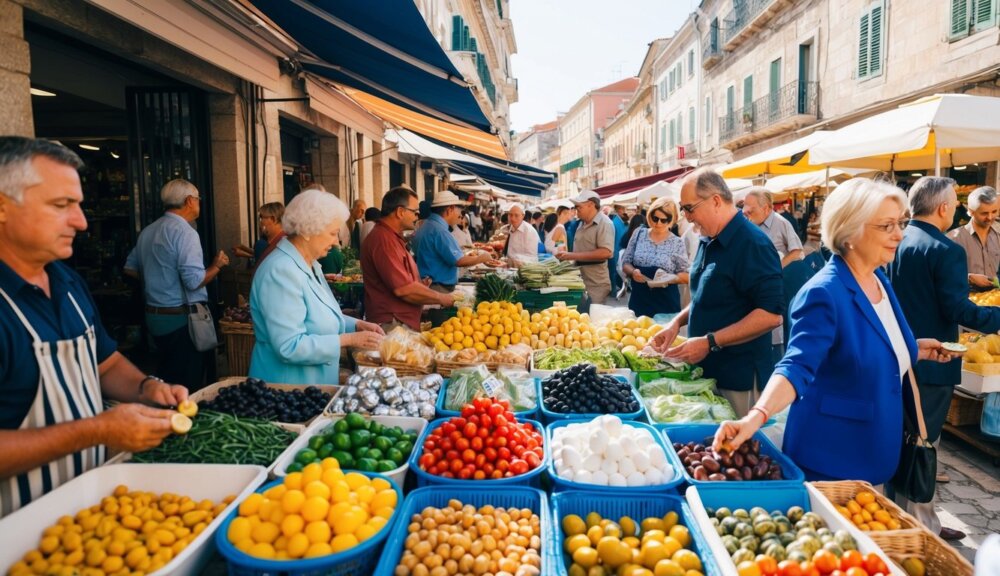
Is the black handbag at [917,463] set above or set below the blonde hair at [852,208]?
below

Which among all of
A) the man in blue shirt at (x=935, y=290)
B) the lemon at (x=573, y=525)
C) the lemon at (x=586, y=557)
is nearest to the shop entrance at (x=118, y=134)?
the lemon at (x=573, y=525)

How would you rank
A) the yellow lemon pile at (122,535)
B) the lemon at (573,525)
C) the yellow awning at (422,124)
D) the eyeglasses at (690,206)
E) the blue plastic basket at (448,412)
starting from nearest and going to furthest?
the yellow lemon pile at (122,535), the lemon at (573,525), the blue plastic basket at (448,412), the eyeglasses at (690,206), the yellow awning at (422,124)

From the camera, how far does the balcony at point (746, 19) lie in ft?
66.4

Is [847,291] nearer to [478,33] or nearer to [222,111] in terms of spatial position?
[222,111]

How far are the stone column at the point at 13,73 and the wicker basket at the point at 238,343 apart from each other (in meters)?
2.44

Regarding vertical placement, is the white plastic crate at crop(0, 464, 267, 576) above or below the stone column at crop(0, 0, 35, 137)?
below

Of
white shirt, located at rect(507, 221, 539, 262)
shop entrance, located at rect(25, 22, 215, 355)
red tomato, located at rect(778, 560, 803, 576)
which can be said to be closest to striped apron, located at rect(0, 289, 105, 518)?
red tomato, located at rect(778, 560, 803, 576)

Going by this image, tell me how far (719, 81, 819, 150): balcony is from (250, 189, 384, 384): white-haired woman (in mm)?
18814

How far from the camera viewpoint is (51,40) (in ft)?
15.1

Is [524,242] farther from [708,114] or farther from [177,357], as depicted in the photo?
[708,114]

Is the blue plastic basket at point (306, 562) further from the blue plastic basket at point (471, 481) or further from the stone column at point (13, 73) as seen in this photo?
the stone column at point (13, 73)

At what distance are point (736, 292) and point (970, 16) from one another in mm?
12018

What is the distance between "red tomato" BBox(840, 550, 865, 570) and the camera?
182 centimetres

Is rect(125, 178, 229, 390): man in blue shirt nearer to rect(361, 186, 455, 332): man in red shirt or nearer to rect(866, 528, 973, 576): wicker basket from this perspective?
rect(361, 186, 455, 332): man in red shirt
